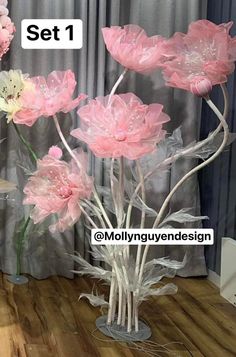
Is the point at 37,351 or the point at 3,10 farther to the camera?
the point at 3,10

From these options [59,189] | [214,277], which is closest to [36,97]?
[59,189]

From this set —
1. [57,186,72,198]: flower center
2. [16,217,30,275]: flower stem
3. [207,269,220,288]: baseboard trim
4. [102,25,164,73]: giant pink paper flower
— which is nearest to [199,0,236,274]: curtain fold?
[207,269,220,288]: baseboard trim

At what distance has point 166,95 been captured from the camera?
6.98 ft

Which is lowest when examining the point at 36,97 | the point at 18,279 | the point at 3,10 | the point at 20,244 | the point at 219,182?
the point at 18,279

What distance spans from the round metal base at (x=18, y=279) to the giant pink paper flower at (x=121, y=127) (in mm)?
799

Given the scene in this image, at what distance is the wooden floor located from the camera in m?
1.60

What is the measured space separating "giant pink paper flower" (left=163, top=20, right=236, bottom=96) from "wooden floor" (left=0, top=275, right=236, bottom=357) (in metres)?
0.80

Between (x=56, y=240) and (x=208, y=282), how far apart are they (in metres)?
0.67

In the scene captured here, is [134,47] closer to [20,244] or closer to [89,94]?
[89,94]

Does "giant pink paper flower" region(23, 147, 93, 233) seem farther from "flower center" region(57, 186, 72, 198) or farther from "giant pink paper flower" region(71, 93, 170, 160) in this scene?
"giant pink paper flower" region(71, 93, 170, 160)

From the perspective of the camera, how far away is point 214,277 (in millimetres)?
2197

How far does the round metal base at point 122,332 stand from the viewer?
169 cm

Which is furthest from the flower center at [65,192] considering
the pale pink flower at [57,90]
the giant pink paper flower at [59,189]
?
the pale pink flower at [57,90]

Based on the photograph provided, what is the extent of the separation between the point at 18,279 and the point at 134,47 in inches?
42.7
